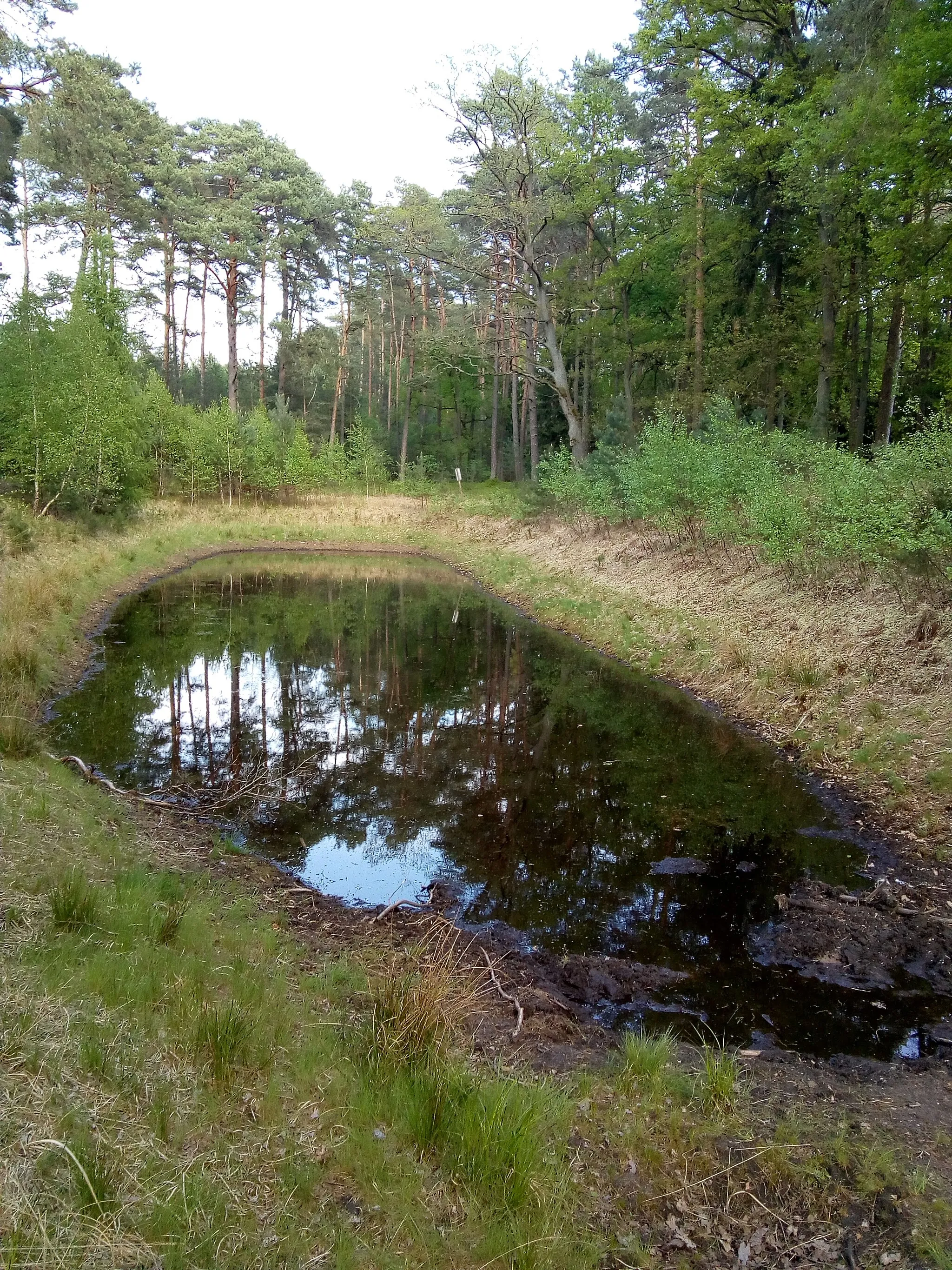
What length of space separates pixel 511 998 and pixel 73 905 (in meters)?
2.38

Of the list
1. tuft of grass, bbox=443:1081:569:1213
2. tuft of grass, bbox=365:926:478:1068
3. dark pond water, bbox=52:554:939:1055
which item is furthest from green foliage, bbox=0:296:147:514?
tuft of grass, bbox=443:1081:569:1213

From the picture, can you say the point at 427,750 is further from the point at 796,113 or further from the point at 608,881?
the point at 796,113

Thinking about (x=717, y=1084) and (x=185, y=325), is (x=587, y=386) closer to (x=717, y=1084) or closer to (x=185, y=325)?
(x=185, y=325)

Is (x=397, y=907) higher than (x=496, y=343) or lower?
lower

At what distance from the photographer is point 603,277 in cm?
2814

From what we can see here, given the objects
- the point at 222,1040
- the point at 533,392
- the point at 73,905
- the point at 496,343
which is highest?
the point at 496,343

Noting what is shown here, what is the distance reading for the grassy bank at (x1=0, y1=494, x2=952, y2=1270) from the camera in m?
2.28

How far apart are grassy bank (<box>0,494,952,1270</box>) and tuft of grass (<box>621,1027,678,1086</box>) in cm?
1

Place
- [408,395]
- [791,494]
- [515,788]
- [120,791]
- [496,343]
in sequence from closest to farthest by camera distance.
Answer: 1. [120,791]
2. [515,788]
3. [791,494]
4. [496,343]
5. [408,395]

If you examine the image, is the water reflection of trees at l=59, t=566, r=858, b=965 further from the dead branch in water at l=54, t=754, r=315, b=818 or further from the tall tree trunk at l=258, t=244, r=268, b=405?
the tall tree trunk at l=258, t=244, r=268, b=405

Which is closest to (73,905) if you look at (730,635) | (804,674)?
(804,674)

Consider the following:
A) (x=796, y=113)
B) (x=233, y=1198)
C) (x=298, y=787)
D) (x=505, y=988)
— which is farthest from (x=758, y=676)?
(x=796, y=113)

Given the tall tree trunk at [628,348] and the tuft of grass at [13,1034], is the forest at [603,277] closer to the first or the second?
the tall tree trunk at [628,348]

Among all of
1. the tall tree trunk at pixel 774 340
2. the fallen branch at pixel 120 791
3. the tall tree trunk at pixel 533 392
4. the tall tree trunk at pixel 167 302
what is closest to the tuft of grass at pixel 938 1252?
the fallen branch at pixel 120 791
